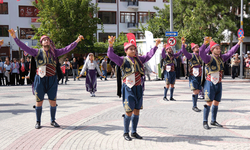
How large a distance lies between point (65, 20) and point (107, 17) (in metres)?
18.6

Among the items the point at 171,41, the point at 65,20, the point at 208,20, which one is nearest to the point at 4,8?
the point at 65,20

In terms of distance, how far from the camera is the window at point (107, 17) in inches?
1783

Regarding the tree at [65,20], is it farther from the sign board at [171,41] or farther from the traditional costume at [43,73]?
the traditional costume at [43,73]

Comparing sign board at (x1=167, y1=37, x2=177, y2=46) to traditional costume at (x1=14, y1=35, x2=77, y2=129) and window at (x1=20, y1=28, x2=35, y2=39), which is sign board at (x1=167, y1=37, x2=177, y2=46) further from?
window at (x1=20, y1=28, x2=35, y2=39)

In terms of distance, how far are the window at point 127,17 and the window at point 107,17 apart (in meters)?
1.41

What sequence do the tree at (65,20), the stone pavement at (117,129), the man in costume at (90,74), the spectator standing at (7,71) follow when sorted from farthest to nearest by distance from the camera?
the tree at (65,20), the spectator standing at (7,71), the man in costume at (90,74), the stone pavement at (117,129)

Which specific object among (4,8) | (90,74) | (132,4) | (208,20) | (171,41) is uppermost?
(132,4)

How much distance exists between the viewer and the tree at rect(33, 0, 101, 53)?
2741 cm

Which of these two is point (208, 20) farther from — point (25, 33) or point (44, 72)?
point (25, 33)

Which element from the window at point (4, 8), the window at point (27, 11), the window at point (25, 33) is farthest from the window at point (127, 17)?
the window at point (4, 8)

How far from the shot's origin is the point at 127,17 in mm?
47094

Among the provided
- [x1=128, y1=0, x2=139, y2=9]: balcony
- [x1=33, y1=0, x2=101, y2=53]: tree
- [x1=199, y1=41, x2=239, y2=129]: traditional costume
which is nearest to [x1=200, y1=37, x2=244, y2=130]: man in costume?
[x1=199, y1=41, x2=239, y2=129]: traditional costume

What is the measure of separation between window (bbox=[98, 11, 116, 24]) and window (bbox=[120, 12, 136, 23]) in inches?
55.3

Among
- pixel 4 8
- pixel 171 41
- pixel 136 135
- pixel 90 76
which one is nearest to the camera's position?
pixel 136 135
